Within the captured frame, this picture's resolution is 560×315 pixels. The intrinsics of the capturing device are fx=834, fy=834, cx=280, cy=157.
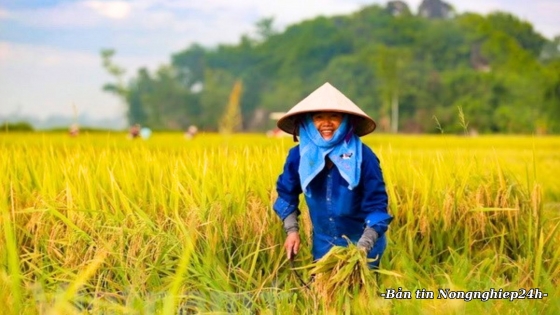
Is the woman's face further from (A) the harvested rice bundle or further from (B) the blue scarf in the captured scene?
(A) the harvested rice bundle

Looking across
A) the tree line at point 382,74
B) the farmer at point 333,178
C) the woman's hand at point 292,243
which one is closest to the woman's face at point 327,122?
the farmer at point 333,178

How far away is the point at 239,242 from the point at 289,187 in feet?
2.06

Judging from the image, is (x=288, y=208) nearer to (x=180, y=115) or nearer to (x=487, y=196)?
(x=487, y=196)

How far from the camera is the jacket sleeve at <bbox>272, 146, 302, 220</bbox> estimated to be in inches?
139

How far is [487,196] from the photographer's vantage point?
14.9 ft

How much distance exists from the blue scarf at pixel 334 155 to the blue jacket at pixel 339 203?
7 cm

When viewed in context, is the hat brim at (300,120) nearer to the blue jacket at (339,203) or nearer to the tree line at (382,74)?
the blue jacket at (339,203)

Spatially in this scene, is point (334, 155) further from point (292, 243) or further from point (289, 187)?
point (292, 243)

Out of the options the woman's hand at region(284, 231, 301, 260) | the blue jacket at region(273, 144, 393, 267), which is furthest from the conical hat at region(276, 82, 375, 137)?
the woman's hand at region(284, 231, 301, 260)

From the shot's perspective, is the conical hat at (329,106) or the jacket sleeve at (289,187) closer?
the conical hat at (329,106)

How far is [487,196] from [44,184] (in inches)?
93.2

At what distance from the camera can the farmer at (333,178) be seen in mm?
3324

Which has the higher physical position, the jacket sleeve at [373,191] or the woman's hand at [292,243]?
the jacket sleeve at [373,191]

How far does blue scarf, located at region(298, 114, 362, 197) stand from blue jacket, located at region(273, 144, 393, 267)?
7 cm
